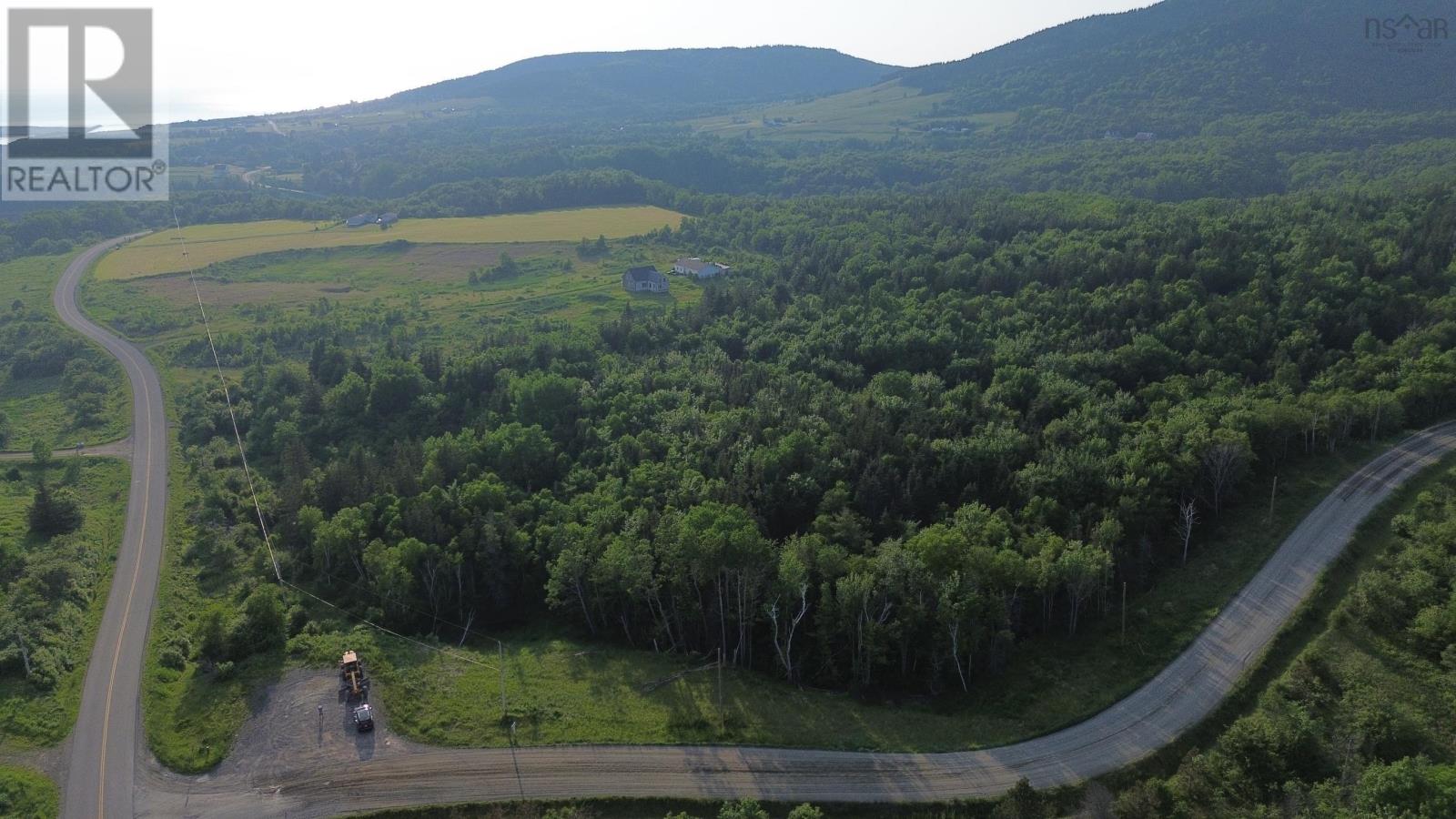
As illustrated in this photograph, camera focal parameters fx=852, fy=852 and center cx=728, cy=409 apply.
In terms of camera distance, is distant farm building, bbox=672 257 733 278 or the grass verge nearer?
the grass verge

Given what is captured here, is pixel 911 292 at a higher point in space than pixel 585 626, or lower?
higher

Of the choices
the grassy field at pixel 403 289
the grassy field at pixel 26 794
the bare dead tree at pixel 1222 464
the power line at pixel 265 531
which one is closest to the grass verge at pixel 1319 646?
the bare dead tree at pixel 1222 464

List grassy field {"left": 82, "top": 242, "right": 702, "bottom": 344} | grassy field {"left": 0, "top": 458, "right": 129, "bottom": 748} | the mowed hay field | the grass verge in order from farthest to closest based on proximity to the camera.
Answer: the mowed hay field
grassy field {"left": 82, "top": 242, "right": 702, "bottom": 344}
grassy field {"left": 0, "top": 458, "right": 129, "bottom": 748}
the grass verge

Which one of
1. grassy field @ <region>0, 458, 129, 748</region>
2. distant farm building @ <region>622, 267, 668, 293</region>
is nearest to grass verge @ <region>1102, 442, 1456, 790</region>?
grassy field @ <region>0, 458, 129, 748</region>

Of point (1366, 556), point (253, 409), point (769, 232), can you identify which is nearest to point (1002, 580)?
point (1366, 556)

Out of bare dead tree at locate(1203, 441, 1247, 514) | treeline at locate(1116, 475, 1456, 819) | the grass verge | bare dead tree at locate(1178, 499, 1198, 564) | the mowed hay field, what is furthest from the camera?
the mowed hay field

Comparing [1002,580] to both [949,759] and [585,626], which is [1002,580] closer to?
[949,759]

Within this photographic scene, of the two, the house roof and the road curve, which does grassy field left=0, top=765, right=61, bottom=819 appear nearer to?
the road curve

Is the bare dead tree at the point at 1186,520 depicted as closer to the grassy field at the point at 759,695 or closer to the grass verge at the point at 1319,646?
the grassy field at the point at 759,695
